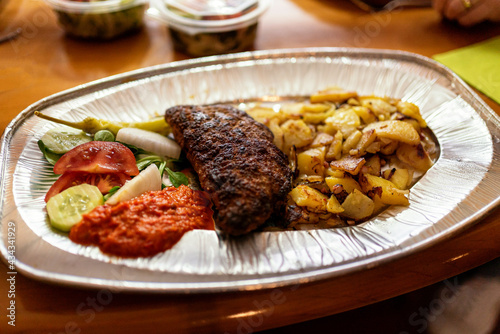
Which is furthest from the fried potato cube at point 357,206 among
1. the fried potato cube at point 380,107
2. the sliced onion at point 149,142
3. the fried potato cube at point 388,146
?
the sliced onion at point 149,142

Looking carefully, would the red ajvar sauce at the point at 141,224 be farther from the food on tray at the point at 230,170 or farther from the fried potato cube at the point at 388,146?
the fried potato cube at the point at 388,146

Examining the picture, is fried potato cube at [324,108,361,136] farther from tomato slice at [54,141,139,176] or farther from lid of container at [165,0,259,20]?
lid of container at [165,0,259,20]

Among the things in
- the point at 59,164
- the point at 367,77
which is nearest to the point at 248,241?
the point at 59,164

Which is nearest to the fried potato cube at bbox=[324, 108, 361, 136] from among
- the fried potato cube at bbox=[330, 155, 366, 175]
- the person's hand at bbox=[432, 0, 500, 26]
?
the fried potato cube at bbox=[330, 155, 366, 175]

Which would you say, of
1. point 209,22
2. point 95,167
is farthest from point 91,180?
point 209,22

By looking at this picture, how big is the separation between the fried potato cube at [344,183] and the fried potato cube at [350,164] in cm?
5

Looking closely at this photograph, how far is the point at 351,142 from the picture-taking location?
2.04 metres

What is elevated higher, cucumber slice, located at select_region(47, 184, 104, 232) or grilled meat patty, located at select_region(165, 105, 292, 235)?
grilled meat patty, located at select_region(165, 105, 292, 235)

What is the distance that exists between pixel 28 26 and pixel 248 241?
299 centimetres

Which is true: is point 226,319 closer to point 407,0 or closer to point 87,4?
point 87,4

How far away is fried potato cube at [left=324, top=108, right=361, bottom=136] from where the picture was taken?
6.98 ft

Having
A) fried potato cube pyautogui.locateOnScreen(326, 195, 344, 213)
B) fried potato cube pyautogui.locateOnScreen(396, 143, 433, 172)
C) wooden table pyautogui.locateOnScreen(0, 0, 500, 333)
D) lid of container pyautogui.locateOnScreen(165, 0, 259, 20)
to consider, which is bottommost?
wooden table pyautogui.locateOnScreen(0, 0, 500, 333)

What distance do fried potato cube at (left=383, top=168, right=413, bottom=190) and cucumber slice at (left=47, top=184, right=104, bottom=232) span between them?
143cm

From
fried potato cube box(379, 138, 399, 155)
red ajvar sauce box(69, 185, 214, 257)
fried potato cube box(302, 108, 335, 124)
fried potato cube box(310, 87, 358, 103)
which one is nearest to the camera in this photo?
red ajvar sauce box(69, 185, 214, 257)
